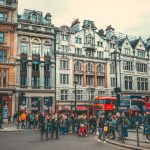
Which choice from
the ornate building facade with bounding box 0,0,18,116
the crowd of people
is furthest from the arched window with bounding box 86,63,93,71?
the crowd of people

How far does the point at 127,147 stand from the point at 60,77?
33.9 metres

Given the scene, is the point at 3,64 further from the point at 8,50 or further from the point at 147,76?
the point at 147,76

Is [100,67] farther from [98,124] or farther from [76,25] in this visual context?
[98,124]

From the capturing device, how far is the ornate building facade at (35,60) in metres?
44.8

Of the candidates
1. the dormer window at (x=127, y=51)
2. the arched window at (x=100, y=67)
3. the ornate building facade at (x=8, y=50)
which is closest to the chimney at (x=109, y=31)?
the dormer window at (x=127, y=51)

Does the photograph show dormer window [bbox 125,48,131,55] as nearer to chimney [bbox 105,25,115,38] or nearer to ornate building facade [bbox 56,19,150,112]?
ornate building facade [bbox 56,19,150,112]

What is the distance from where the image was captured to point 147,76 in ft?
204

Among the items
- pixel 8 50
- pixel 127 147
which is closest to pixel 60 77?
pixel 8 50

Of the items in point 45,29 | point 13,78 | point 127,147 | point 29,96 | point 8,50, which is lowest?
point 127,147

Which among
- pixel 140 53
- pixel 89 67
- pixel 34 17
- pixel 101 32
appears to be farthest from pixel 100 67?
pixel 34 17

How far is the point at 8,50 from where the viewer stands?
144 ft

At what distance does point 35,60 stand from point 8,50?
5.15m

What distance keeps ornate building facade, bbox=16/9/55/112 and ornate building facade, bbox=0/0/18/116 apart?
43.1 inches

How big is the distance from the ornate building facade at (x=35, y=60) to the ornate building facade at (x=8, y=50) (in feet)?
3.59
